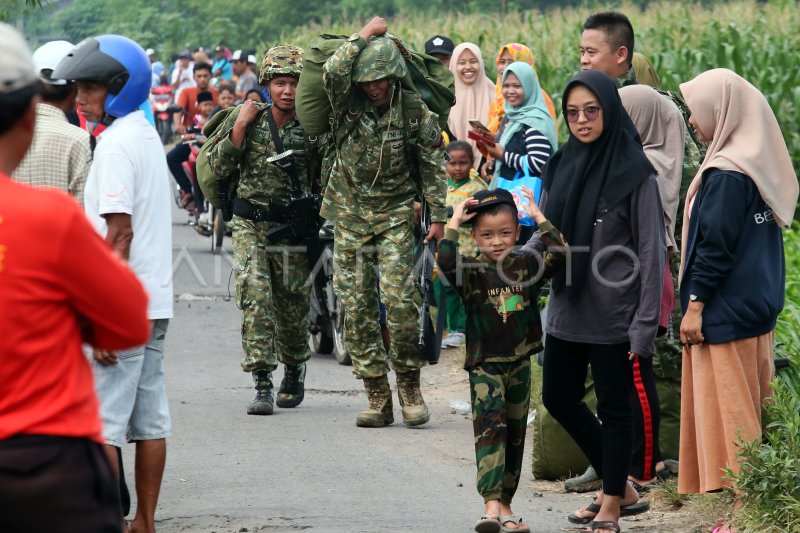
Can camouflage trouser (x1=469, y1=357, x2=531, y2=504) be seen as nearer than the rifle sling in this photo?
Yes

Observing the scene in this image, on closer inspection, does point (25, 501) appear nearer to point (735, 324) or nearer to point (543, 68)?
point (735, 324)

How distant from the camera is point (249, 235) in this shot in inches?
346

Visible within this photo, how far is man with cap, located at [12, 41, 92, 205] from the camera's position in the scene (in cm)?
554

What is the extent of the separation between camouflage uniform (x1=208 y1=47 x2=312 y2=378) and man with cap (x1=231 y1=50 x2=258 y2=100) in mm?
14791

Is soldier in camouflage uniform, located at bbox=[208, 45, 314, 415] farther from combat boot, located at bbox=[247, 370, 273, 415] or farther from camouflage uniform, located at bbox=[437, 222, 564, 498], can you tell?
camouflage uniform, located at bbox=[437, 222, 564, 498]

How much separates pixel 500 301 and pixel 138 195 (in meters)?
1.66

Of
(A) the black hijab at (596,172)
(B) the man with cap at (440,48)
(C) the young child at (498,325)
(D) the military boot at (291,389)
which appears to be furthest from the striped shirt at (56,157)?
(B) the man with cap at (440,48)

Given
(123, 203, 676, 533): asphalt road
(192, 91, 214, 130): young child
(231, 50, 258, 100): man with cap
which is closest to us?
(123, 203, 676, 533): asphalt road

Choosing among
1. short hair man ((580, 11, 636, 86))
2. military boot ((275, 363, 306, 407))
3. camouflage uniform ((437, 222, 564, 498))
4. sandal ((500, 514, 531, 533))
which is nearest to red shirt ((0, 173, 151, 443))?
camouflage uniform ((437, 222, 564, 498))

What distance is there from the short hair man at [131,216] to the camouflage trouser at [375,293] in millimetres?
2768

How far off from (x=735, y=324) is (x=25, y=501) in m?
3.50

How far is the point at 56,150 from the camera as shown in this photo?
557 centimetres

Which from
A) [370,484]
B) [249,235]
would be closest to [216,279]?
[249,235]

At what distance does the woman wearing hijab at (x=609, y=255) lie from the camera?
5867 millimetres
